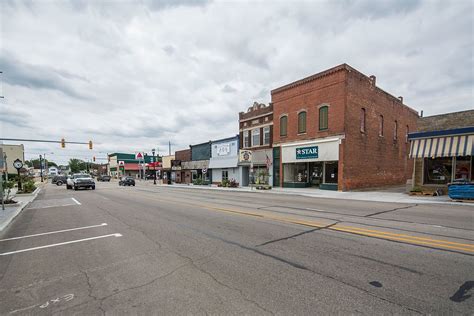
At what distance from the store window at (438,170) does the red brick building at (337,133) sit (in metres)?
4.94

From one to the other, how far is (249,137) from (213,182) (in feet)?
33.0

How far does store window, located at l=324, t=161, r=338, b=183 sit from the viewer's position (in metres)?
21.7

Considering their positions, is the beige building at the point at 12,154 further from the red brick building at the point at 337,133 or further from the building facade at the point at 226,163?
the red brick building at the point at 337,133

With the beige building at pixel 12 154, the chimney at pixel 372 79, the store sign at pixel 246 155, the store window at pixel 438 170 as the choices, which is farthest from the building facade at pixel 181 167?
the beige building at pixel 12 154

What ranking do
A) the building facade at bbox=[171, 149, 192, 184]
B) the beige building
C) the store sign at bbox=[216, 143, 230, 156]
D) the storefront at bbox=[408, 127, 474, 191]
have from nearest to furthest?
the storefront at bbox=[408, 127, 474, 191]
the store sign at bbox=[216, 143, 230, 156]
the building facade at bbox=[171, 149, 192, 184]
the beige building

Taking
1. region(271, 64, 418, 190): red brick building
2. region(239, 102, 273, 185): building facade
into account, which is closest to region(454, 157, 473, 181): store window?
region(271, 64, 418, 190): red brick building

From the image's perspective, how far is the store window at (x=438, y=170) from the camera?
1711 cm

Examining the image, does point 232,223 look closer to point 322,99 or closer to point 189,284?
point 189,284

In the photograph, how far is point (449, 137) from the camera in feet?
54.6

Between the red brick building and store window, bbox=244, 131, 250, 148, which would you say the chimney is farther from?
store window, bbox=244, 131, 250, 148

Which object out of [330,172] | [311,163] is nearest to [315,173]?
[311,163]

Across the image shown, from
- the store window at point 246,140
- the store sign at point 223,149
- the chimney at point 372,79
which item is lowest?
the store sign at point 223,149

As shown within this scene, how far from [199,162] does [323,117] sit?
2283 cm

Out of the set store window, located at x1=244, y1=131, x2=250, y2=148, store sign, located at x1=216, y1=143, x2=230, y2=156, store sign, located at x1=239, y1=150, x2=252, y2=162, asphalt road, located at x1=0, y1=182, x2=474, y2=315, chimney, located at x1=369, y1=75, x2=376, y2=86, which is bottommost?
asphalt road, located at x1=0, y1=182, x2=474, y2=315
